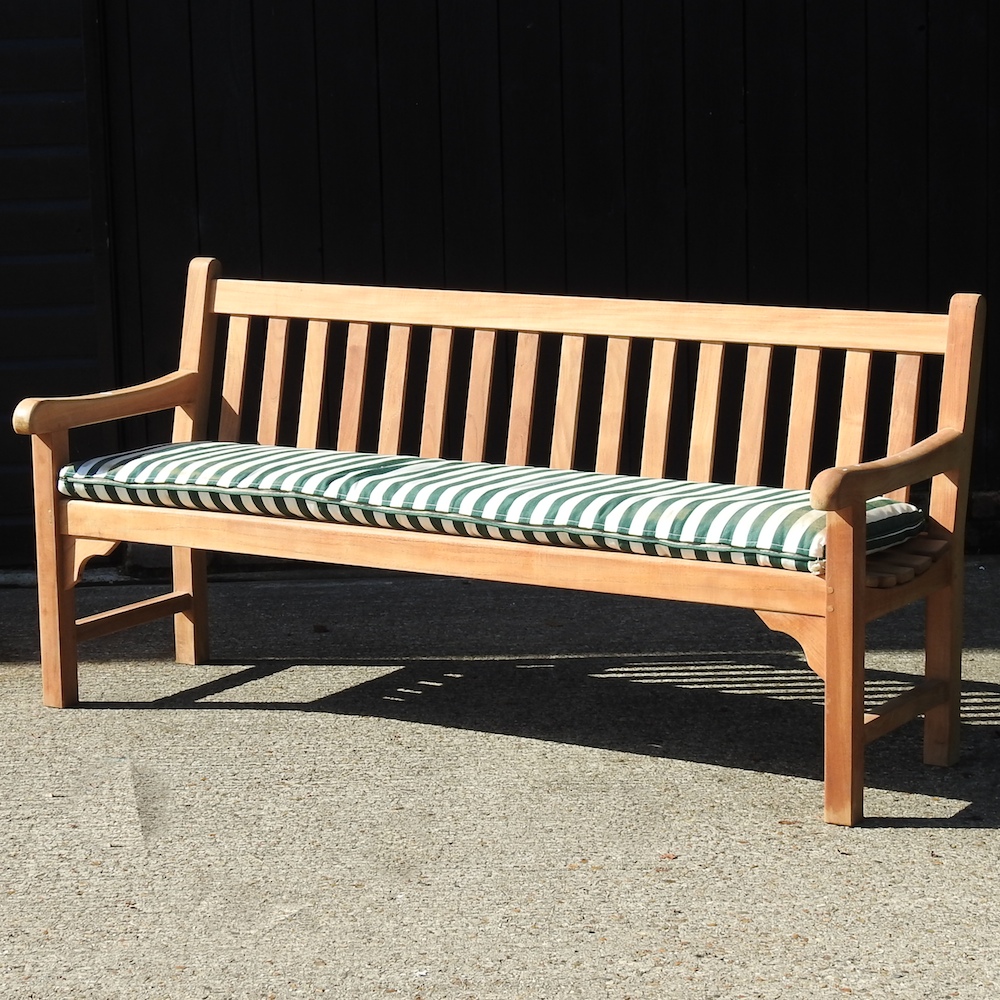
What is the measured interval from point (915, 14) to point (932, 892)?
3.39 metres

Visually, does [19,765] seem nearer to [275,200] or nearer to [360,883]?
[360,883]

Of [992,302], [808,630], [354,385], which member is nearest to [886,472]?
[808,630]

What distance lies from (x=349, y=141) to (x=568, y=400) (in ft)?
6.09

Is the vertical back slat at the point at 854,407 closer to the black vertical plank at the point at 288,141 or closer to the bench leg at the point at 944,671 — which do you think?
the bench leg at the point at 944,671

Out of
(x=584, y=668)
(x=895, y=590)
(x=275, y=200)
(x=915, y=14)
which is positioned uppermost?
(x=915, y=14)

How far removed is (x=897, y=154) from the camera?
5371 millimetres

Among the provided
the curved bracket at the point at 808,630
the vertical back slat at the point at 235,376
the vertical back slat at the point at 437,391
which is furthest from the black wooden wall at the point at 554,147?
the curved bracket at the point at 808,630

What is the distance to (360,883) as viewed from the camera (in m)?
2.88

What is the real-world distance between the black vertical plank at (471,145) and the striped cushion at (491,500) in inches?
62.2

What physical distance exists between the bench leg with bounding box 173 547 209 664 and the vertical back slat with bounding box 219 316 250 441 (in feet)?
1.07

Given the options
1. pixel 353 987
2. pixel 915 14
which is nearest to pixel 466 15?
pixel 915 14

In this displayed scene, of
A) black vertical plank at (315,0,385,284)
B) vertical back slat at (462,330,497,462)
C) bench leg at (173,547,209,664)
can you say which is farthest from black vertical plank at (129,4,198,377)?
vertical back slat at (462,330,497,462)

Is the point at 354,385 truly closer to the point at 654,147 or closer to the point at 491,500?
the point at 491,500

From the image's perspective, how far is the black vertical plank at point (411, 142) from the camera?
5305mm
